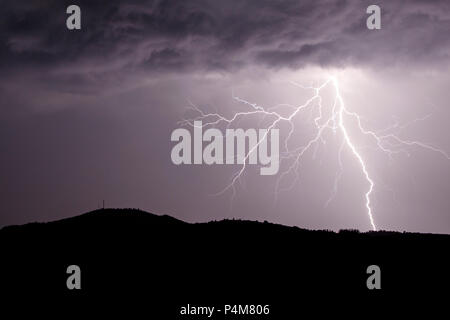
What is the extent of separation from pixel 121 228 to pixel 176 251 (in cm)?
420

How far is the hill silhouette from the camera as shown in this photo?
19.4 metres

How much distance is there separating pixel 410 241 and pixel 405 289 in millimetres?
5776

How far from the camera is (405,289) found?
1970 cm

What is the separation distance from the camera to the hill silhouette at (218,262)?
19.4 metres

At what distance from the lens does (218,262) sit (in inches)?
856
